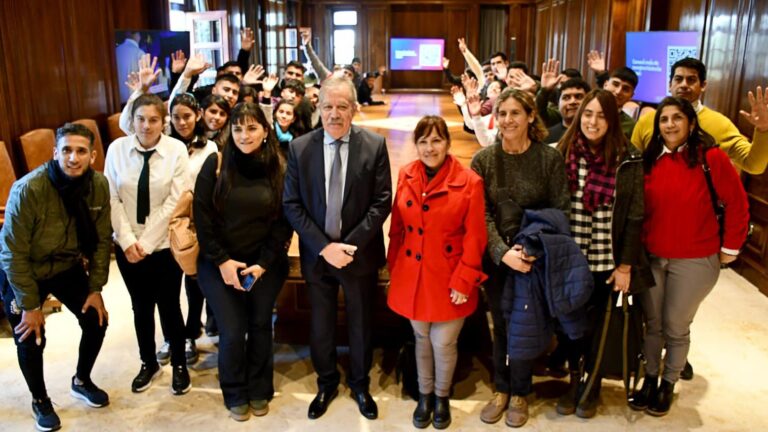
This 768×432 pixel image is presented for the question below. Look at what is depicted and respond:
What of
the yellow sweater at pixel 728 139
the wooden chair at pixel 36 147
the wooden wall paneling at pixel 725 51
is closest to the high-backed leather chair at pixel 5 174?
the wooden chair at pixel 36 147

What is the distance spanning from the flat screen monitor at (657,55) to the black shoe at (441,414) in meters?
4.43

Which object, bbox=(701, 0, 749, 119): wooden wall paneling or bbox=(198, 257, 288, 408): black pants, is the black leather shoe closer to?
bbox=(198, 257, 288, 408): black pants

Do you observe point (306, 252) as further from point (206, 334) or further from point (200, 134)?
point (206, 334)

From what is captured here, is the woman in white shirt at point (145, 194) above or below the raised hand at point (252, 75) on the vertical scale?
below

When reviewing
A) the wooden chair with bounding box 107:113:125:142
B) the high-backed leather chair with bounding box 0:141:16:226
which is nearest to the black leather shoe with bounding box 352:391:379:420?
the high-backed leather chair with bounding box 0:141:16:226

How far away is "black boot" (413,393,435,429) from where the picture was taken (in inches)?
116

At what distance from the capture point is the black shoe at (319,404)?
9.98ft

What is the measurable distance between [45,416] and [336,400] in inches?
50.9

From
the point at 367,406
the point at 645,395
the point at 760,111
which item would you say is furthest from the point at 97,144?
the point at 760,111

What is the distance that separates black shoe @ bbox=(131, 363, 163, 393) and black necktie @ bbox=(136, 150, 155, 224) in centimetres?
79

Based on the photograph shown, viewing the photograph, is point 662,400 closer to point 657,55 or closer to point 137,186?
point 137,186

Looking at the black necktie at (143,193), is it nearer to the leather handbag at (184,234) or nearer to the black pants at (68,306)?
the leather handbag at (184,234)

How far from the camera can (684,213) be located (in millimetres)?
2826

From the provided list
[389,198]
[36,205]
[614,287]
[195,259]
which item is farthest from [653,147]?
[36,205]
